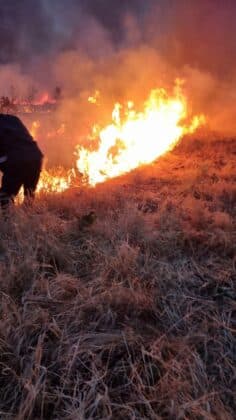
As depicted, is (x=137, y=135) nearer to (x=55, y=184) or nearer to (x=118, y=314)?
(x=55, y=184)

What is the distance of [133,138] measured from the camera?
8719 mm

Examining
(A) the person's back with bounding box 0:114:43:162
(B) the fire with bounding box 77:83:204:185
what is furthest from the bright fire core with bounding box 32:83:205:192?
(A) the person's back with bounding box 0:114:43:162

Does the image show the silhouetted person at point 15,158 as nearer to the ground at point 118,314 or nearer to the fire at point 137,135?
the ground at point 118,314

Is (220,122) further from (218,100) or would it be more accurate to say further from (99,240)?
(99,240)

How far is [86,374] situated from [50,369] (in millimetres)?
199

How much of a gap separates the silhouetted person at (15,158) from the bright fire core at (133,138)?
1.10 m

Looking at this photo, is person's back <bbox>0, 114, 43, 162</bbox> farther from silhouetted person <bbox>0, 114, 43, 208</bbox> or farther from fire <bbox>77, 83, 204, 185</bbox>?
fire <bbox>77, 83, 204, 185</bbox>

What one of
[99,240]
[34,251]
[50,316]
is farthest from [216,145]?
[50,316]

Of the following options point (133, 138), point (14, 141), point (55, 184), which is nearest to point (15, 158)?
point (14, 141)

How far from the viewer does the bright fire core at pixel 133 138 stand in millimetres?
6918

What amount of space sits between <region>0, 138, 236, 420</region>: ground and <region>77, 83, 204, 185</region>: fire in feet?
8.61

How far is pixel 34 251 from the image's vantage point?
120 inches

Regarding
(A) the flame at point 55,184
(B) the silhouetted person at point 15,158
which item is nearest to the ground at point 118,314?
(B) the silhouetted person at point 15,158

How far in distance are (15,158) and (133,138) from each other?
4898mm
